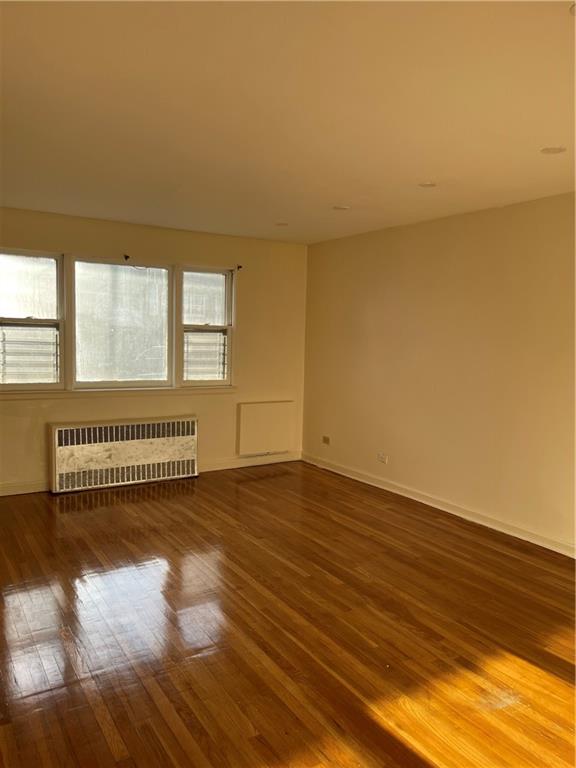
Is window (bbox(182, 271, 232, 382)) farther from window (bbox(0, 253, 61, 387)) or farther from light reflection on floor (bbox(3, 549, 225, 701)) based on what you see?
light reflection on floor (bbox(3, 549, 225, 701))

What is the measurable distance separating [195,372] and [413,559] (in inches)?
124

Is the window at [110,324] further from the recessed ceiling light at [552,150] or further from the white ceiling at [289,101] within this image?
the recessed ceiling light at [552,150]

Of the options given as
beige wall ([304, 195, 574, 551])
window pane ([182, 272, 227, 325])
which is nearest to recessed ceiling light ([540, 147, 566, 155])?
beige wall ([304, 195, 574, 551])

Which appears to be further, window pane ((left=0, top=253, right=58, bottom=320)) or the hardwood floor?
window pane ((left=0, top=253, right=58, bottom=320))

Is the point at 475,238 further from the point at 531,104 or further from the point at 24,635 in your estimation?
the point at 24,635

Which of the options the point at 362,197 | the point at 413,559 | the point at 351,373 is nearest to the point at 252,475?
the point at 351,373

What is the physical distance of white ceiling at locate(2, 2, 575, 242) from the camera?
6.04 ft

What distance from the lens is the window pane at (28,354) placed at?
5047 millimetres

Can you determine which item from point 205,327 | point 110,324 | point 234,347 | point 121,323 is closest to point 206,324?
point 205,327

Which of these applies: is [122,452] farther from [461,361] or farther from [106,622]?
[461,361]

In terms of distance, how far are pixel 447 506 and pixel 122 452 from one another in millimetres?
3051

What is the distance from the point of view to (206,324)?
19.8ft

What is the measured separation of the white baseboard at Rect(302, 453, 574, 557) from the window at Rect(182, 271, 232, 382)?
1.59 metres

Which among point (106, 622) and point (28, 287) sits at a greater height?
point (28, 287)
